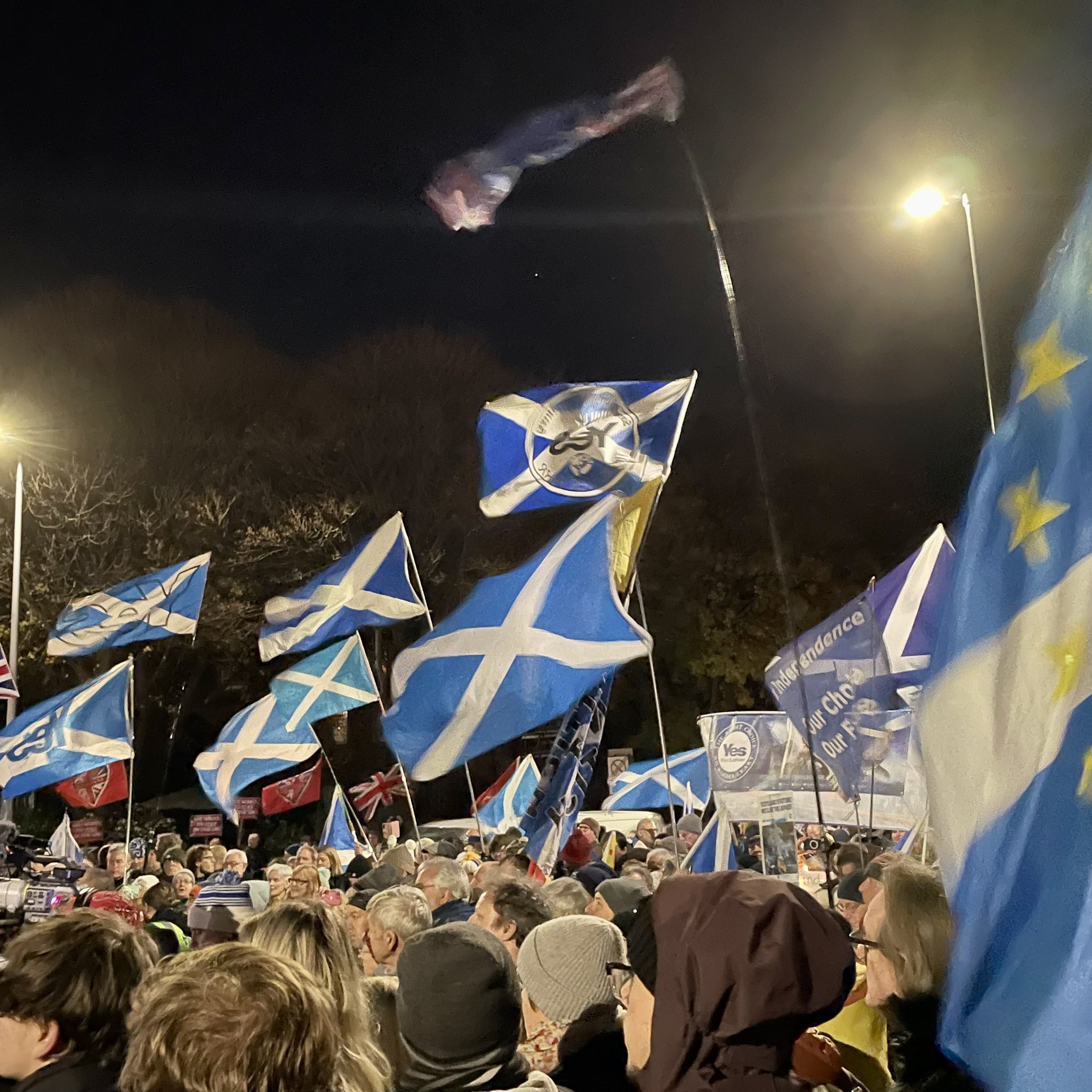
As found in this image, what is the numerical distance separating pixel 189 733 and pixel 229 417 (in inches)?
378

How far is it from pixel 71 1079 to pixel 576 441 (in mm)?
5699

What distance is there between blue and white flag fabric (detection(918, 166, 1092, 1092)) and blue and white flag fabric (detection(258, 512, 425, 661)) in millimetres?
8256

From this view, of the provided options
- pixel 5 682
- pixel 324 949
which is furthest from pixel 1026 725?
pixel 5 682

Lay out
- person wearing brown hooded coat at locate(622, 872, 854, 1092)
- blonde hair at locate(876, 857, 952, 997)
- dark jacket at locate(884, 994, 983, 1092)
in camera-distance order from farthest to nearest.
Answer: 1. blonde hair at locate(876, 857, 952, 997)
2. dark jacket at locate(884, 994, 983, 1092)
3. person wearing brown hooded coat at locate(622, 872, 854, 1092)

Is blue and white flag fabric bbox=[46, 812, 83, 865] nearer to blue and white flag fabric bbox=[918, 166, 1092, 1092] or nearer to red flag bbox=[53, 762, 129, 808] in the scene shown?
red flag bbox=[53, 762, 129, 808]

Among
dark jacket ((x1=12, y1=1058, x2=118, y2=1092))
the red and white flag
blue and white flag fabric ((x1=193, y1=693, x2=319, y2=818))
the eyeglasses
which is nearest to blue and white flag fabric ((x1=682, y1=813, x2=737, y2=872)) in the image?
the eyeglasses

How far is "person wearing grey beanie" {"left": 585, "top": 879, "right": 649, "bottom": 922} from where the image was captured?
17.8 feet

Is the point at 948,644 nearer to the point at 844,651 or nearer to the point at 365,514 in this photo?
the point at 844,651

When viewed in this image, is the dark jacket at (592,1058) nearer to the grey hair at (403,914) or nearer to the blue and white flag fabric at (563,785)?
the grey hair at (403,914)

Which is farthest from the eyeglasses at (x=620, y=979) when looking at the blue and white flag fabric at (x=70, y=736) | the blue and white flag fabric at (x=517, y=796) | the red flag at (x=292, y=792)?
the red flag at (x=292, y=792)

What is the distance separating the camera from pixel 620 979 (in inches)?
132

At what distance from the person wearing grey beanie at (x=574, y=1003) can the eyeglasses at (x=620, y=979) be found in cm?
2

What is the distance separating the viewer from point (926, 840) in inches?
294

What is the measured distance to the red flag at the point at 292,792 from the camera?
57.5 feet
